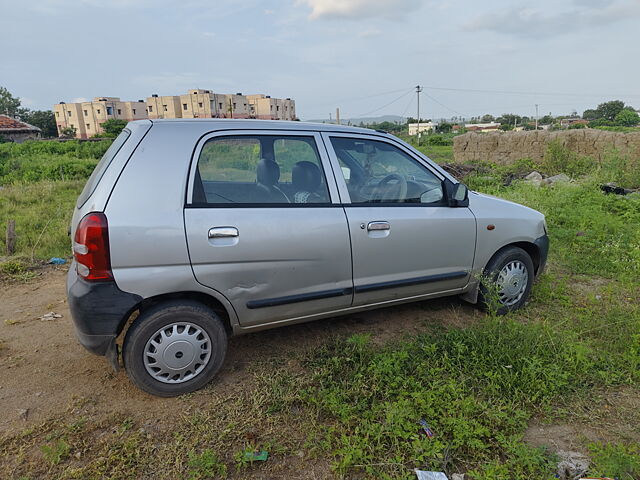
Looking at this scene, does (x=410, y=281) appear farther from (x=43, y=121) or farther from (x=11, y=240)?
(x=43, y=121)

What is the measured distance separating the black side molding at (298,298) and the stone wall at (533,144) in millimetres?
12056

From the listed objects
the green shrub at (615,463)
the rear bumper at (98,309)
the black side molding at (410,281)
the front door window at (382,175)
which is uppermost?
the front door window at (382,175)

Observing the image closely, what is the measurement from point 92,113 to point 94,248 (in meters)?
89.3

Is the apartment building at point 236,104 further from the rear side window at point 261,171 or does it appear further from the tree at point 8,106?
the rear side window at point 261,171

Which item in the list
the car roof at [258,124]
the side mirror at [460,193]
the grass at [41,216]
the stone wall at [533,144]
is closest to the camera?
the car roof at [258,124]

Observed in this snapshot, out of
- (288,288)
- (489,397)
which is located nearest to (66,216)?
(288,288)

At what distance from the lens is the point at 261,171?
132 inches

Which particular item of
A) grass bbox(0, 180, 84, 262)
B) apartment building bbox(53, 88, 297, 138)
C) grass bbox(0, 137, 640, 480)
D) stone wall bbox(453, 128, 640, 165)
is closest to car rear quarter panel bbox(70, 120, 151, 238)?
grass bbox(0, 137, 640, 480)

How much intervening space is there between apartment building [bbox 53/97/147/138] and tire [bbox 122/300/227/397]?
8429 centimetres

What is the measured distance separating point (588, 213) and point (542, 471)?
5925mm

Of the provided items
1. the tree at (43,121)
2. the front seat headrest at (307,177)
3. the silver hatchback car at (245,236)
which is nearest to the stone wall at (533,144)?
the silver hatchback car at (245,236)

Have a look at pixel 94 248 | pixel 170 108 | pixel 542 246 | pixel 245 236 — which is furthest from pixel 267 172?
pixel 170 108

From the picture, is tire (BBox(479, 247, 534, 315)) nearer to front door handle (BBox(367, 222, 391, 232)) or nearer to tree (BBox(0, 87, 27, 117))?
front door handle (BBox(367, 222, 391, 232))

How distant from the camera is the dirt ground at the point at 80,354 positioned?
9.42 ft
